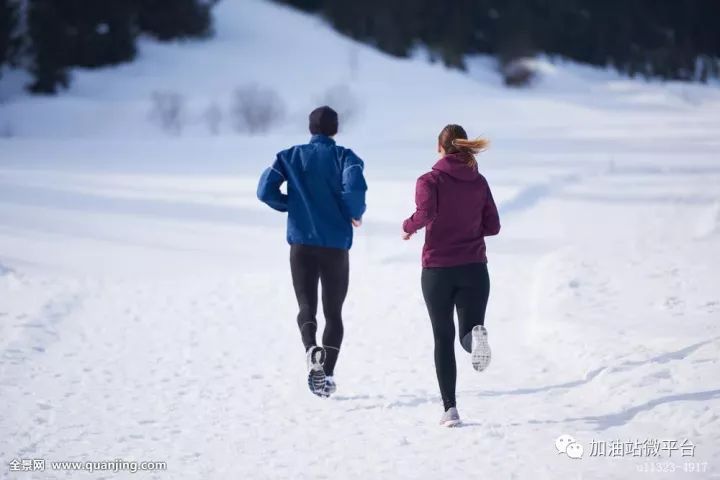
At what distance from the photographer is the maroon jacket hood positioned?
488 cm


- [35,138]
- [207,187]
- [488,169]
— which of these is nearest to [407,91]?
[35,138]

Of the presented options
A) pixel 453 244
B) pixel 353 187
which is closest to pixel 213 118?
pixel 353 187

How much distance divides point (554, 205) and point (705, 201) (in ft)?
7.86

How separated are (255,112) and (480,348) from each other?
27.8 m

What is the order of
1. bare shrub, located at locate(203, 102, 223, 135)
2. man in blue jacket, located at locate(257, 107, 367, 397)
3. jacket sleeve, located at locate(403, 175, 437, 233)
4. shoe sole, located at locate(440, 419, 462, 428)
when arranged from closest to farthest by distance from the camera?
1. jacket sleeve, located at locate(403, 175, 437, 233)
2. shoe sole, located at locate(440, 419, 462, 428)
3. man in blue jacket, located at locate(257, 107, 367, 397)
4. bare shrub, located at locate(203, 102, 223, 135)

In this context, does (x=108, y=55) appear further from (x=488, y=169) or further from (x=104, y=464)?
(x=104, y=464)

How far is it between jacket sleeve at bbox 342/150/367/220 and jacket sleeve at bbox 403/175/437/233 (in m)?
0.63

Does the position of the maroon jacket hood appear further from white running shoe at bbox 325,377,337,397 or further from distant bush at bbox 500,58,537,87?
distant bush at bbox 500,58,537,87

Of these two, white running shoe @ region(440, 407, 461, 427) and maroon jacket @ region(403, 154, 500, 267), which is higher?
maroon jacket @ region(403, 154, 500, 267)

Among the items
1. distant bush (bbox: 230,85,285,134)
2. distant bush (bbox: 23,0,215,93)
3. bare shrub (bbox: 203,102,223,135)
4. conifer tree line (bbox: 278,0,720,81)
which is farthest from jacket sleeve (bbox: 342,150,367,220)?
conifer tree line (bbox: 278,0,720,81)

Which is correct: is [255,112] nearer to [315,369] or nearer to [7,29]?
[7,29]

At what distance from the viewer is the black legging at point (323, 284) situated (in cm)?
561

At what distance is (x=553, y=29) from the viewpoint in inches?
2704

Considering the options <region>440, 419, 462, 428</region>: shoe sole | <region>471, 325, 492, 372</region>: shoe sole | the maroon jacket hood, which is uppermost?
the maroon jacket hood
